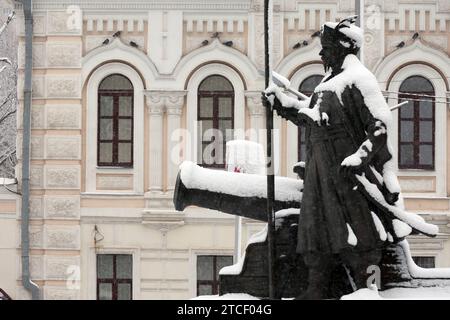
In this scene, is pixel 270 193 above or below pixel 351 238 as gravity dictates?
above

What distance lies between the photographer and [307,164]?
9570mm

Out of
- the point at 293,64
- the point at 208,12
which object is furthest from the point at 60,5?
the point at 293,64

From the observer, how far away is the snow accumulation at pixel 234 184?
32.4 feet

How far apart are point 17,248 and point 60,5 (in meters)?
3.83

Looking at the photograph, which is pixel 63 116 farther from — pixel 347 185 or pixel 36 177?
pixel 347 185

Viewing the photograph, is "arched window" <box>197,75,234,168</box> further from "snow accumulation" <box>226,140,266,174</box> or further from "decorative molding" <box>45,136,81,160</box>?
"decorative molding" <box>45,136,81,160</box>

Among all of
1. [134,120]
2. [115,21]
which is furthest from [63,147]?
[115,21]

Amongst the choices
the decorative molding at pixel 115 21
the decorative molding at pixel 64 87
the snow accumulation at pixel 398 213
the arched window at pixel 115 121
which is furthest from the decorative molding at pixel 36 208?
the snow accumulation at pixel 398 213

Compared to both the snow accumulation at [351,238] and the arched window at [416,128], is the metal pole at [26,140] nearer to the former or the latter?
the arched window at [416,128]

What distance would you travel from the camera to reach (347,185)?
30.5 ft

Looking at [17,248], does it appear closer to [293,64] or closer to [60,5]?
[60,5]

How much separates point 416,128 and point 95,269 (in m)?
5.42

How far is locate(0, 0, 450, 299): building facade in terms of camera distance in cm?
1908

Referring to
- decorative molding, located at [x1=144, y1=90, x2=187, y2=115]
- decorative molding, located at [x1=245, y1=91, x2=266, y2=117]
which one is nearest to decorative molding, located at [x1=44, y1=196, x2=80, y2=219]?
decorative molding, located at [x1=144, y1=90, x2=187, y2=115]
